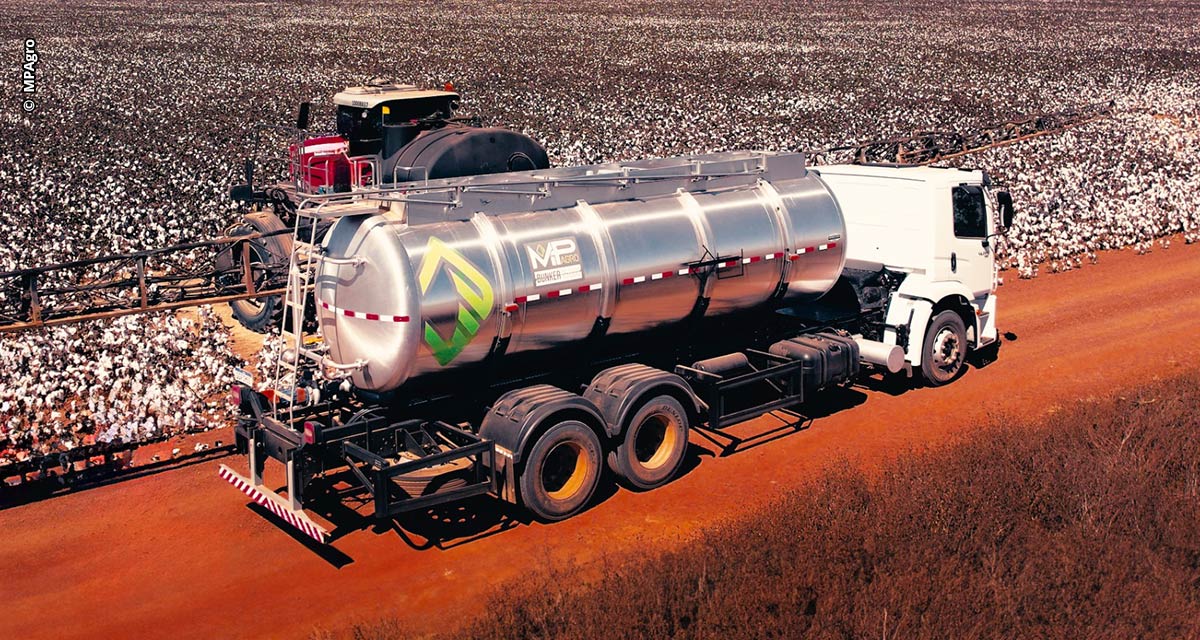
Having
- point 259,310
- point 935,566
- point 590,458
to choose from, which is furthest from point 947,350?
point 259,310

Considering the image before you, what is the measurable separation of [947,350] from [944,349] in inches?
3.0

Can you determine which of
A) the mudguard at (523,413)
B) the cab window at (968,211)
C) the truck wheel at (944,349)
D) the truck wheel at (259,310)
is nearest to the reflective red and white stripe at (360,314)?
the mudguard at (523,413)

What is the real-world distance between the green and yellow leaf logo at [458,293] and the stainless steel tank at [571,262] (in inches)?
0.5

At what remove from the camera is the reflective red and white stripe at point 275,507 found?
11.5 m

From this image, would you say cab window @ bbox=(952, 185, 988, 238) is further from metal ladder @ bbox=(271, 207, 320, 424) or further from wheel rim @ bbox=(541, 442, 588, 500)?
metal ladder @ bbox=(271, 207, 320, 424)

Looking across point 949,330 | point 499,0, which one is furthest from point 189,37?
point 949,330

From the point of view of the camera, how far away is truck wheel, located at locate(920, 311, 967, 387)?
1688cm

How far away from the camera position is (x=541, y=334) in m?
13.0

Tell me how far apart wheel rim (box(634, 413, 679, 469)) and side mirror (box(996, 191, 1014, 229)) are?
21.5 feet

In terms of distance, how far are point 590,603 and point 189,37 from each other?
220 ft

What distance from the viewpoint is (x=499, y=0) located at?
103m

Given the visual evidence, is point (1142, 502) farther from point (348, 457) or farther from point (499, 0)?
point (499, 0)

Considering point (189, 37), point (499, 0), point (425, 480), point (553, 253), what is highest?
point (499, 0)

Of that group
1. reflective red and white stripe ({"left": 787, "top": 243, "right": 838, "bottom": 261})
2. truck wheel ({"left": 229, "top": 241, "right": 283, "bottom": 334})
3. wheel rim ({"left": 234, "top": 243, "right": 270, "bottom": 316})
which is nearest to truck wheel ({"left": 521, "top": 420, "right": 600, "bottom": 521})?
reflective red and white stripe ({"left": 787, "top": 243, "right": 838, "bottom": 261})
